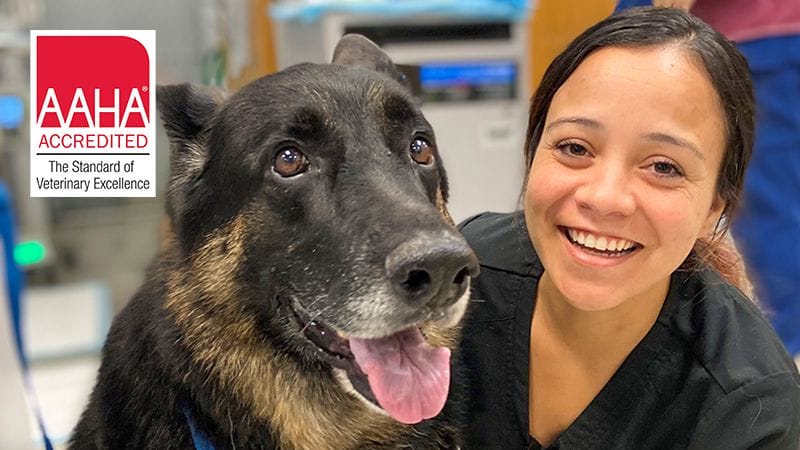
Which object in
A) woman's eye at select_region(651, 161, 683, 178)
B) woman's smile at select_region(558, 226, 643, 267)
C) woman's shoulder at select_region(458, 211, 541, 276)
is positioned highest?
woman's eye at select_region(651, 161, 683, 178)

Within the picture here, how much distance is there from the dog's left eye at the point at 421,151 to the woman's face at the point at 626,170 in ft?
0.48

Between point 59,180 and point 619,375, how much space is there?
0.78 metres

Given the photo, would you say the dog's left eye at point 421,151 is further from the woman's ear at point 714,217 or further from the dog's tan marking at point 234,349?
the woman's ear at point 714,217

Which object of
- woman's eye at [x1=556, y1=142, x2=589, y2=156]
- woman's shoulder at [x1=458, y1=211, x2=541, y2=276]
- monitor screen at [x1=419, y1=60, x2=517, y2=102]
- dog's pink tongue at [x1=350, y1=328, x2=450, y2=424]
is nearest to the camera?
dog's pink tongue at [x1=350, y1=328, x2=450, y2=424]

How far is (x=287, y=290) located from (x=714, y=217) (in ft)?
1.97

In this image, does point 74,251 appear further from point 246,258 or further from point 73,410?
point 246,258

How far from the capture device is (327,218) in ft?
3.17

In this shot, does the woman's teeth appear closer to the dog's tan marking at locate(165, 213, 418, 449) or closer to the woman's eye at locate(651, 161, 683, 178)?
the woman's eye at locate(651, 161, 683, 178)

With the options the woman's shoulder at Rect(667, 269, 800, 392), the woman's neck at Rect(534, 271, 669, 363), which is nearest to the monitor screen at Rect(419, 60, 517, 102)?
the woman's neck at Rect(534, 271, 669, 363)

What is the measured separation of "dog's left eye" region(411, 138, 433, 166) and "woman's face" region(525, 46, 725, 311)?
147 millimetres

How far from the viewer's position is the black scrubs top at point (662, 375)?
41.6 inches

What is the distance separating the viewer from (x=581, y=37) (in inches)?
42.8

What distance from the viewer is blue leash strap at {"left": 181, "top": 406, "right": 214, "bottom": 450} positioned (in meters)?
1.03

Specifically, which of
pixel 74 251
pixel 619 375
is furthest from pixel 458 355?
pixel 74 251
